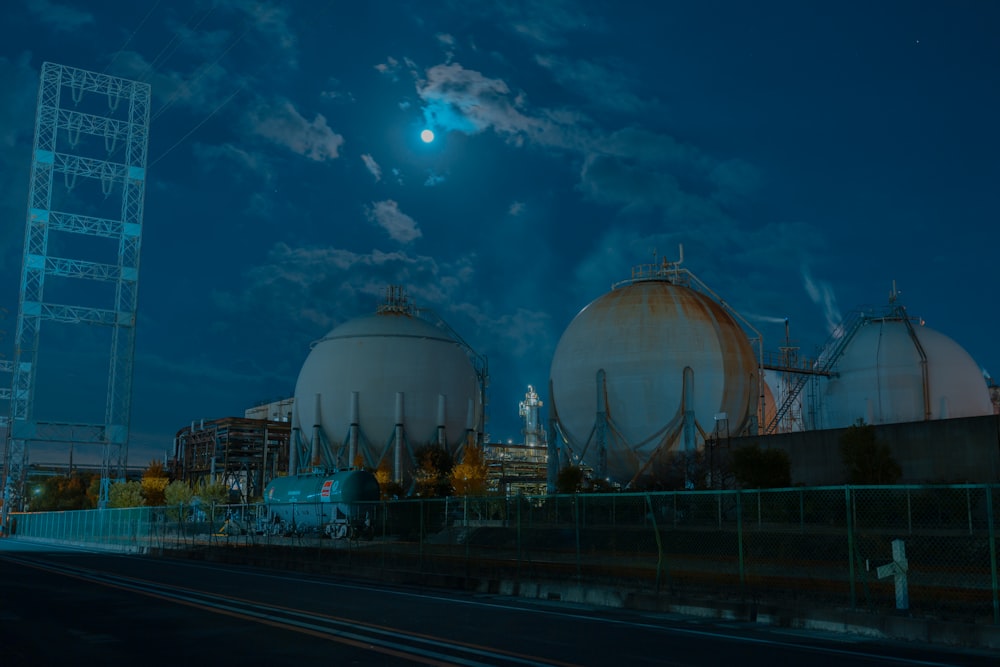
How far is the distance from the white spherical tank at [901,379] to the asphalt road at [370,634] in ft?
153

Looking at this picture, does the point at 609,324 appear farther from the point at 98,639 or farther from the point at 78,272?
the point at 98,639

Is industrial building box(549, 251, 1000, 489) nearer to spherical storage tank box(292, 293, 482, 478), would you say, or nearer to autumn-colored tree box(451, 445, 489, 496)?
autumn-colored tree box(451, 445, 489, 496)

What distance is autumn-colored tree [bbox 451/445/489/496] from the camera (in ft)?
219

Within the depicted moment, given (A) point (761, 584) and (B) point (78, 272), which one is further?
(B) point (78, 272)

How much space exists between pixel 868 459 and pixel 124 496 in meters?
62.9

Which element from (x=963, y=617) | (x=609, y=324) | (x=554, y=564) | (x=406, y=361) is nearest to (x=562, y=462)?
(x=609, y=324)

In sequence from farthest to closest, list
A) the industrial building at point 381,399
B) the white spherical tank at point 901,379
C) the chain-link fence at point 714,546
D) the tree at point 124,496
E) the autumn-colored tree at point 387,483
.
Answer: the tree at point 124,496, the industrial building at point 381,399, the autumn-colored tree at point 387,483, the white spherical tank at point 901,379, the chain-link fence at point 714,546

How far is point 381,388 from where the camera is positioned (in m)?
73.9

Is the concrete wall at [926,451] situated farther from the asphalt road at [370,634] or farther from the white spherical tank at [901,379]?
the asphalt road at [370,634]

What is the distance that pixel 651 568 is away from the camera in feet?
69.9

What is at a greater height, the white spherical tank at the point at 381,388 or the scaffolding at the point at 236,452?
the white spherical tank at the point at 381,388

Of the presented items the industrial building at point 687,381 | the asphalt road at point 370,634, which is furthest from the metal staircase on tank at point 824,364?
the asphalt road at point 370,634

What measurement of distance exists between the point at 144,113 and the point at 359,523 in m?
46.4

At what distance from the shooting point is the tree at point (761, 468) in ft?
140
